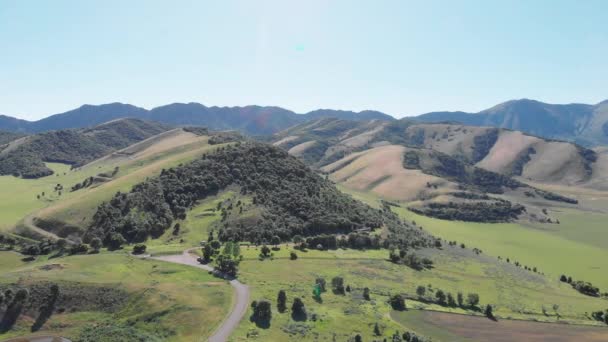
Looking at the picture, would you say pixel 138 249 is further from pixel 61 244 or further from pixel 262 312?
pixel 262 312

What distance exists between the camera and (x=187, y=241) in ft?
513

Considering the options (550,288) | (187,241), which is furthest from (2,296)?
(550,288)

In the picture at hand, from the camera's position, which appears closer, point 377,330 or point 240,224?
point 377,330

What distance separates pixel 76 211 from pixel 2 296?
86.5 meters

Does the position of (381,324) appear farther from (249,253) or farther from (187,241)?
(187,241)

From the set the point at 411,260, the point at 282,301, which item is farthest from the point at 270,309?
the point at 411,260

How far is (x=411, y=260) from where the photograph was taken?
153m

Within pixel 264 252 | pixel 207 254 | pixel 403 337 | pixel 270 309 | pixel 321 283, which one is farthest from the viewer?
pixel 264 252

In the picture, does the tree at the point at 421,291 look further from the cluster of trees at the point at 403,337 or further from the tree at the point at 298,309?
Result: the tree at the point at 298,309

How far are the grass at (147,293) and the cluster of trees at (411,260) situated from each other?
6863cm

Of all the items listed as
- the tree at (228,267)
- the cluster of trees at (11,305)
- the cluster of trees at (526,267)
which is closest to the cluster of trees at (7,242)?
the cluster of trees at (11,305)

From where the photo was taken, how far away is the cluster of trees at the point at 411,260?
15250cm

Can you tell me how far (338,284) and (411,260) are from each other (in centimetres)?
4504

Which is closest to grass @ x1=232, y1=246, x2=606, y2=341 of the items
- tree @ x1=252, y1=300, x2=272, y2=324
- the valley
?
the valley
